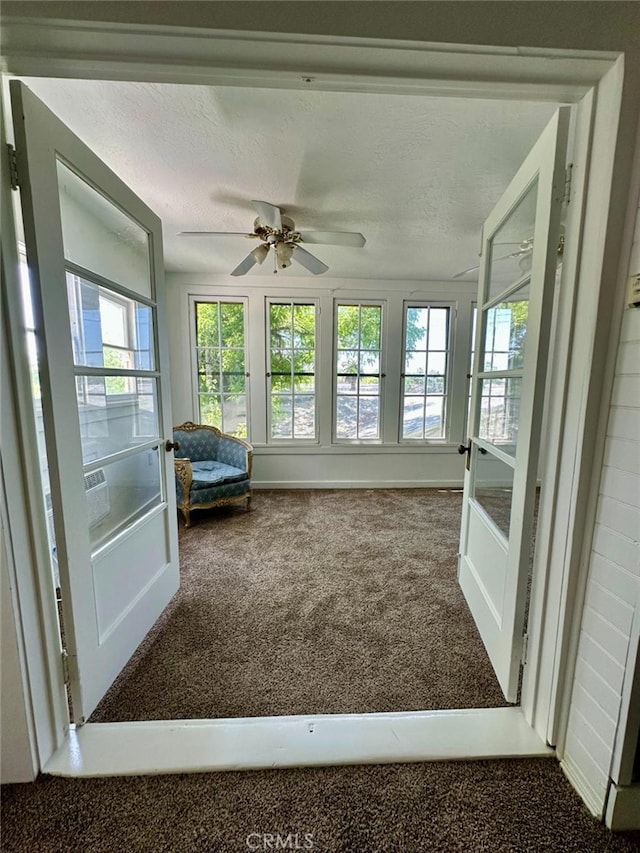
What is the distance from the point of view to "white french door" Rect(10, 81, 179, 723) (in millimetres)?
1031

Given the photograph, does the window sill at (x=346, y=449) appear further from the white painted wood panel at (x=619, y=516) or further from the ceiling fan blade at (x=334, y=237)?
the white painted wood panel at (x=619, y=516)

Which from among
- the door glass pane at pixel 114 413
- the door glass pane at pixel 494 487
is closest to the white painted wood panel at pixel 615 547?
the door glass pane at pixel 494 487

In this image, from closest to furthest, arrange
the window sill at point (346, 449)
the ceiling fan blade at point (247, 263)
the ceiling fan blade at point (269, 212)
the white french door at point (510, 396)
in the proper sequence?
the white french door at point (510, 396), the ceiling fan blade at point (269, 212), the ceiling fan blade at point (247, 263), the window sill at point (346, 449)

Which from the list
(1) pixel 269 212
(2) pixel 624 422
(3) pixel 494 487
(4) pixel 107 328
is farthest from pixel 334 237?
(2) pixel 624 422

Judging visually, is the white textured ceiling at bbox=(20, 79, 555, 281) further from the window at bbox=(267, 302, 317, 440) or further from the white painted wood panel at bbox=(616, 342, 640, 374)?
the window at bbox=(267, 302, 317, 440)

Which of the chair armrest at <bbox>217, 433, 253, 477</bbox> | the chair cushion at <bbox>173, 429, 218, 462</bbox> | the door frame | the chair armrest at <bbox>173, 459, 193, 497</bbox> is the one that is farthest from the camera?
the chair cushion at <bbox>173, 429, 218, 462</bbox>

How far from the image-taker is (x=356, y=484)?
394 centimetres

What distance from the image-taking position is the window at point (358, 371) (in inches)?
149

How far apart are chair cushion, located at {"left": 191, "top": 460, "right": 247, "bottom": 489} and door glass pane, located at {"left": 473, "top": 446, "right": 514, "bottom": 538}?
6.81 ft

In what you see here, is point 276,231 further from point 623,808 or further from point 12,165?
point 623,808

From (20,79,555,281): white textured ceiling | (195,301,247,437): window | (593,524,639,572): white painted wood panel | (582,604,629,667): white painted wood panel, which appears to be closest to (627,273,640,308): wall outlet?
(593,524,639,572): white painted wood panel

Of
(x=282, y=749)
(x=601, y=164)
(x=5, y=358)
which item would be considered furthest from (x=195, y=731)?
(x=601, y=164)

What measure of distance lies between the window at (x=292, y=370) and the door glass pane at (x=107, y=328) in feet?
7.16

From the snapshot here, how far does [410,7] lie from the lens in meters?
0.81
